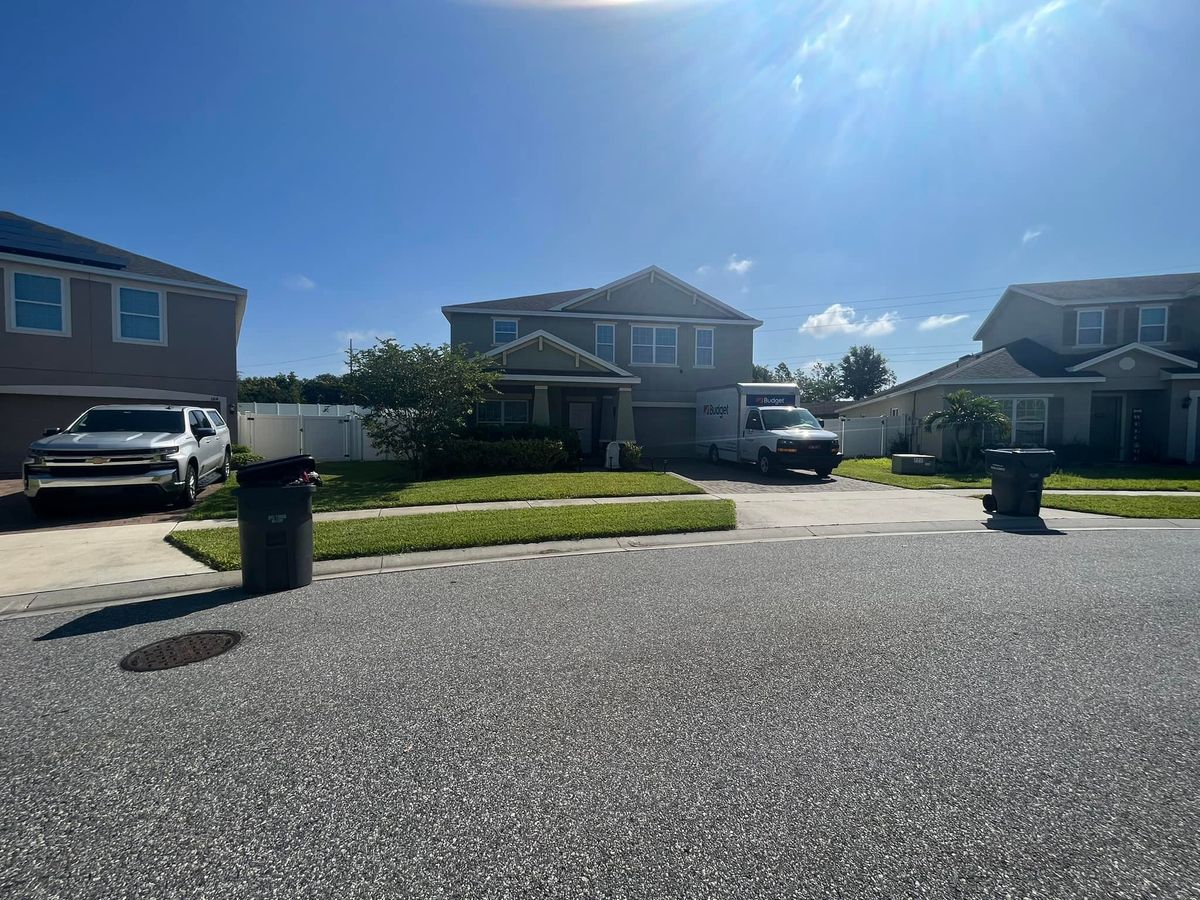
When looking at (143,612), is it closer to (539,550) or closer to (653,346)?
(539,550)

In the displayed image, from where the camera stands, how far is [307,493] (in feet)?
20.2

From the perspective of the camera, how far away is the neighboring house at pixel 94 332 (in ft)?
47.8

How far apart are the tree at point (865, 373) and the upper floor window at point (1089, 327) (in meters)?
32.2

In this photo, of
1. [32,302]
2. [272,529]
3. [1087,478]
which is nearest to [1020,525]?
[1087,478]

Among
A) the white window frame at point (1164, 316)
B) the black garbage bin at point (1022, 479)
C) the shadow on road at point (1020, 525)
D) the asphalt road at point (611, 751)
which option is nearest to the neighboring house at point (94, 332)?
the asphalt road at point (611, 751)

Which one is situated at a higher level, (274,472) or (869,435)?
(869,435)

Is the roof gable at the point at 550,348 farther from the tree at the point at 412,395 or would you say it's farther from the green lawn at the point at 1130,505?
the green lawn at the point at 1130,505

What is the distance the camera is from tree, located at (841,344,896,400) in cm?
5488

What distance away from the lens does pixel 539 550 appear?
768 centimetres

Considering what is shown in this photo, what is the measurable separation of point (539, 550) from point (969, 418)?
16.9 meters

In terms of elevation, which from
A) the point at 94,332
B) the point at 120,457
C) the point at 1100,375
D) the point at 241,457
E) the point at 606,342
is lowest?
the point at 241,457

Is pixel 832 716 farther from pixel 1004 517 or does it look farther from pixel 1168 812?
pixel 1004 517

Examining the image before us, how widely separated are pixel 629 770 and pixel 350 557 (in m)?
5.34

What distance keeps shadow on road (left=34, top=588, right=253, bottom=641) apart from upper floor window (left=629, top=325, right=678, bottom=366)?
18.8 metres
